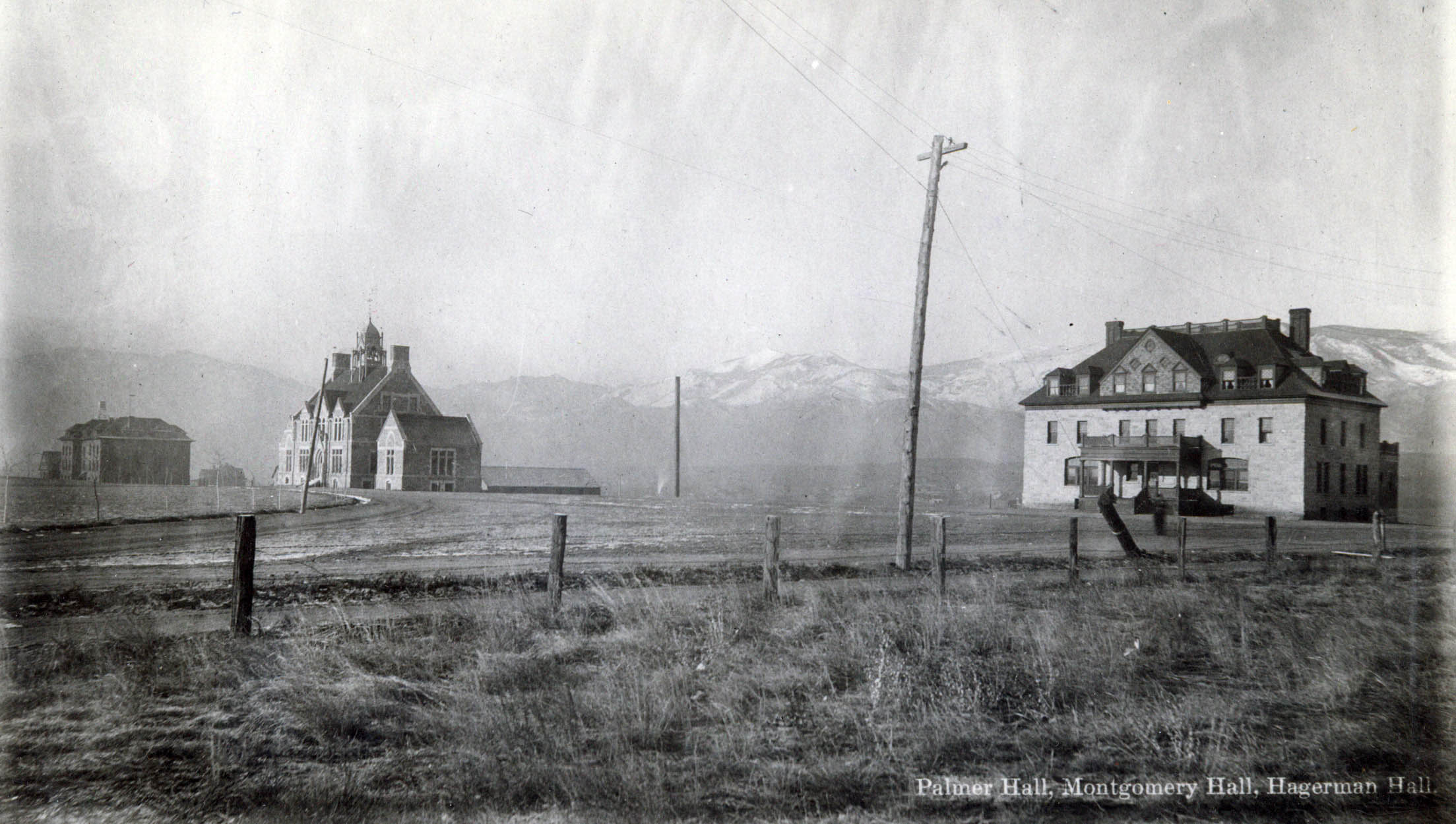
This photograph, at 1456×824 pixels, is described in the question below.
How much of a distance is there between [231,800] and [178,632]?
4.85 meters

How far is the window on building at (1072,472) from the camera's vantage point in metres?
50.2

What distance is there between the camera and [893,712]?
6465mm

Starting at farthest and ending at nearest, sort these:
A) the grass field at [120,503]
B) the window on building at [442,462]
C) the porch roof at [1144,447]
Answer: the window on building at [442,462] → the porch roof at [1144,447] → the grass field at [120,503]

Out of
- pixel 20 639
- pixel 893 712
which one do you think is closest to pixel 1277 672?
pixel 893 712

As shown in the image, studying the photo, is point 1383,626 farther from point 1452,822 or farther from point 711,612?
point 711,612

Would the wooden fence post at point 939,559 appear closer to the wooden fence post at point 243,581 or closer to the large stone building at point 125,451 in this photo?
the wooden fence post at point 243,581

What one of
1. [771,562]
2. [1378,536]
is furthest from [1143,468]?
[771,562]

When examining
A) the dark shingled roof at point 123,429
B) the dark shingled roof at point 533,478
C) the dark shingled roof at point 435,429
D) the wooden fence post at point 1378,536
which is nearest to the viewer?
the wooden fence post at point 1378,536

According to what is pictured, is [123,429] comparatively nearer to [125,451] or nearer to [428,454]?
[125,451]

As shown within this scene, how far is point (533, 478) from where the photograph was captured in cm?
7969

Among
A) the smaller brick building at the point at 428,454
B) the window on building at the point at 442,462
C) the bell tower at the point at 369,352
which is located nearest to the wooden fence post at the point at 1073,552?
the smaller brick building at the point at 428,454

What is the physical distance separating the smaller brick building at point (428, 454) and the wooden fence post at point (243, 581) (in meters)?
63.7

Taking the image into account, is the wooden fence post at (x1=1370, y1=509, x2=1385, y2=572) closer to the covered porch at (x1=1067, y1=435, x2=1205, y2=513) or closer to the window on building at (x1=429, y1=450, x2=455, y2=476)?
the covered porch at (x1=1067, y1=435, x2=1205, y2=513)

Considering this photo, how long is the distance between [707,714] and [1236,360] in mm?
48199
